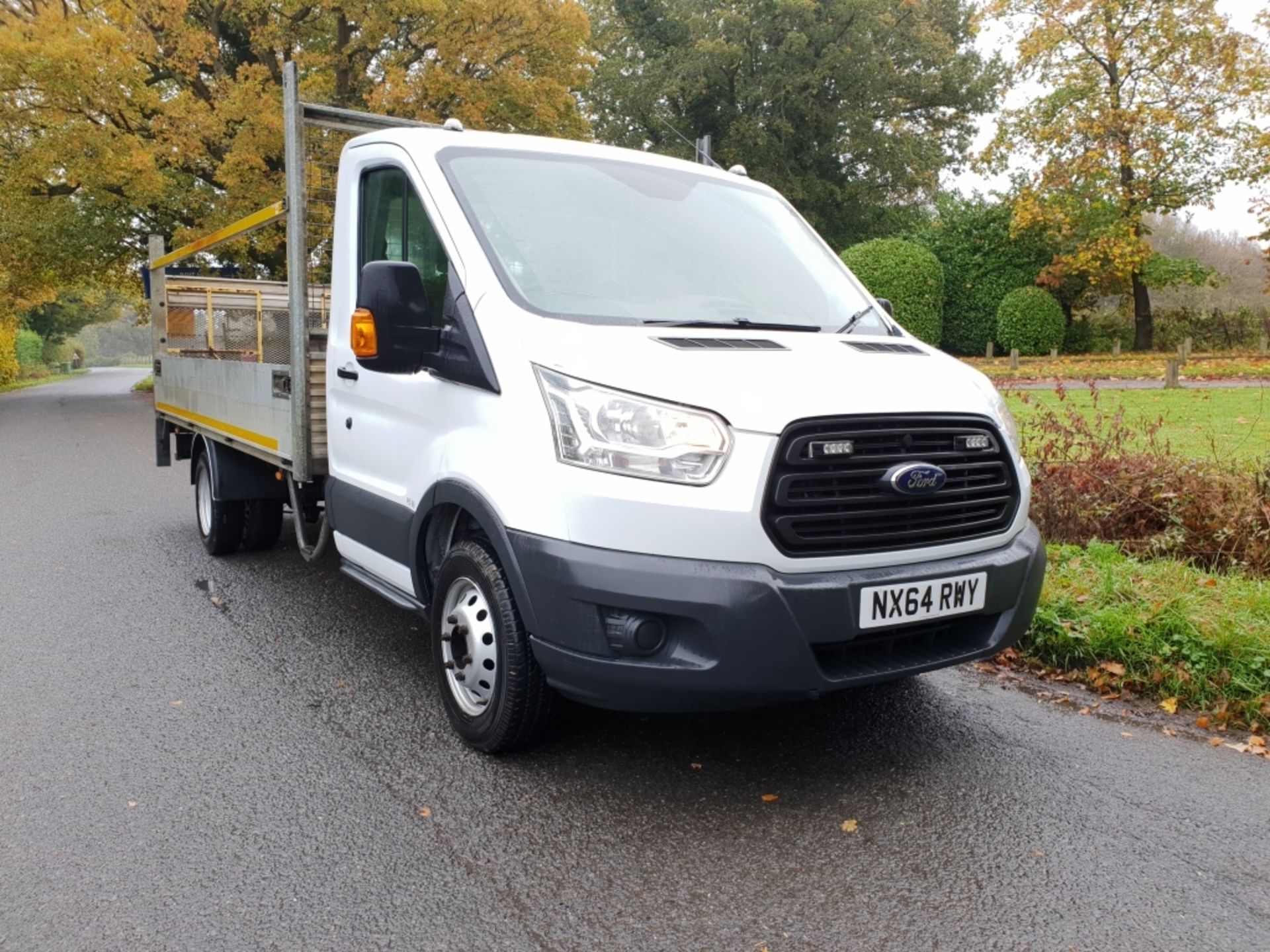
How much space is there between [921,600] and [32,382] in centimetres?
5036

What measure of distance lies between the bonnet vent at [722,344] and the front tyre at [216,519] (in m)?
4.32

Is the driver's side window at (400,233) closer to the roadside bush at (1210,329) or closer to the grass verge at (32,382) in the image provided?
the roadside bush at (1210,329)

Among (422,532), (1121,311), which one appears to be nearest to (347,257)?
(422,532)

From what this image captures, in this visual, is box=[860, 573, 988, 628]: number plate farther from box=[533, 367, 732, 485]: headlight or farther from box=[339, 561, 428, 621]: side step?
box=[339, 561, 428, 621]: side step

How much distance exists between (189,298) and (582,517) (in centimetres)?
612

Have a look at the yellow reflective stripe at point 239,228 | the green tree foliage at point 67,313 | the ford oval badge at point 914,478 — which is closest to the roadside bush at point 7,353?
the green tree foliage at point 67,313

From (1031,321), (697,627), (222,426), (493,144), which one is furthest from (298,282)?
(1031,321)

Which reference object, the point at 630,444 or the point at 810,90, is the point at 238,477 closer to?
the point at 630,444

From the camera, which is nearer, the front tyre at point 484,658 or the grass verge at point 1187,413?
the front tyre at point 484,658

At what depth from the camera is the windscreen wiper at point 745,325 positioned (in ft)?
11.7

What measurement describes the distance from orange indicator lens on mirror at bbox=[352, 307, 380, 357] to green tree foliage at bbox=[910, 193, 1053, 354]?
28760mm

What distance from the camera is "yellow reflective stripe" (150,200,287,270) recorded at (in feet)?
16.6

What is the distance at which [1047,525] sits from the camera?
631cm

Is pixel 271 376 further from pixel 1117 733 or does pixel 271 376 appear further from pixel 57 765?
pixel 1117 733
